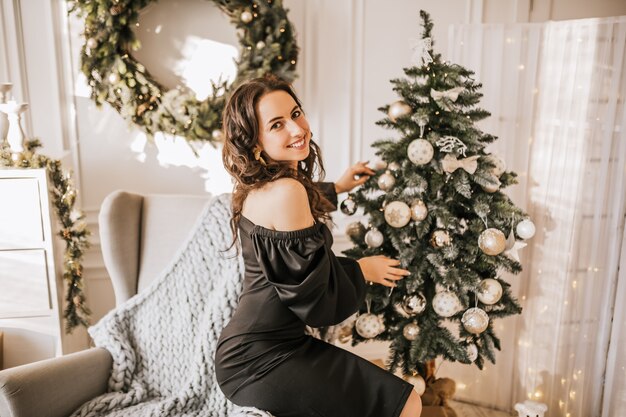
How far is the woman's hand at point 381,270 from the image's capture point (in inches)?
70.7

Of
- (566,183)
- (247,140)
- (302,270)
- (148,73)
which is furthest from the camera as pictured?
(148,73)

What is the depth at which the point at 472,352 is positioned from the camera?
1.92 meters

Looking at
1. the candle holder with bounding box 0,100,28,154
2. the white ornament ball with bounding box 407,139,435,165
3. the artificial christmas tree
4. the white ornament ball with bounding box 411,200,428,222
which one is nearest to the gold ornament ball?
the artificial christmas tree

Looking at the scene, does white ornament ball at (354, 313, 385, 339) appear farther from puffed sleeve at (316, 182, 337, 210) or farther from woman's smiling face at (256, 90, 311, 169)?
woman's smiling face at (256, 90, 311, 169)

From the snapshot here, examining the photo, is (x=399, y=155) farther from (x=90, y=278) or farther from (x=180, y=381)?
(x=90, y=278)

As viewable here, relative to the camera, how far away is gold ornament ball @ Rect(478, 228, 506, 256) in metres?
1.76

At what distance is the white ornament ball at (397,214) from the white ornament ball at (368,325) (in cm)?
38

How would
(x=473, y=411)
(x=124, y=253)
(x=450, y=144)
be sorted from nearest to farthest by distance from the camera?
1. (x=450, y=144)
2. (x=124, y=253)
3. (x=473, y=411)

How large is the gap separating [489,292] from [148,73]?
194cm

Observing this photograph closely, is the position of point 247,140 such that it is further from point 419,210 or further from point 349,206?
point 419,210

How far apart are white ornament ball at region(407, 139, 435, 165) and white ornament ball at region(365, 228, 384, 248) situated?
31 centimetres

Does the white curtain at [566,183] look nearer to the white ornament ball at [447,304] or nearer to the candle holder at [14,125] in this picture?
the white ornament ball at [447,304]

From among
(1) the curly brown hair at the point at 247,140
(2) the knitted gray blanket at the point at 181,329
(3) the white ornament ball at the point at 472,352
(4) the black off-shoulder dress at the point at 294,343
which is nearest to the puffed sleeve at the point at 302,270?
(4) the black off-shoulder dress at the point at 294,343

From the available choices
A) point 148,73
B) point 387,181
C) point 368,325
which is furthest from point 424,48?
point 148,73
